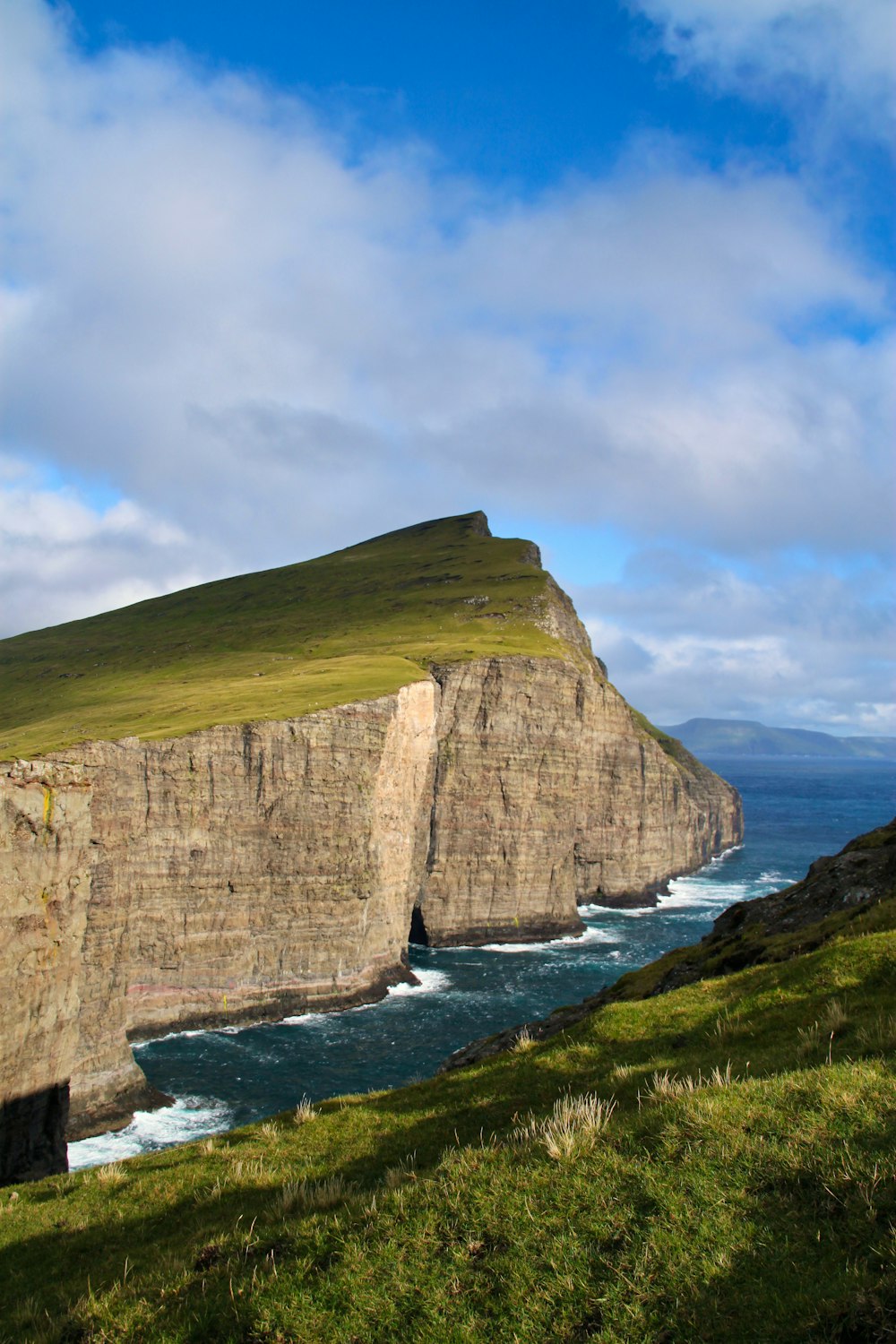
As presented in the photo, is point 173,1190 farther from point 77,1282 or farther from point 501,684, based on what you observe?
point 501,684

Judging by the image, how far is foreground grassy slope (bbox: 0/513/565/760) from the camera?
88375 mm

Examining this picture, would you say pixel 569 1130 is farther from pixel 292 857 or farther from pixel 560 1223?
pixel 292 857

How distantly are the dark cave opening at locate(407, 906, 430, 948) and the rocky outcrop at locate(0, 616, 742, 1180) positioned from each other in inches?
28.6

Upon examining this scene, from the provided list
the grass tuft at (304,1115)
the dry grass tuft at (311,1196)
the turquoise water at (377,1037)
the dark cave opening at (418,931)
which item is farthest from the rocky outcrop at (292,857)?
the dry grass tuft at (311,1196)

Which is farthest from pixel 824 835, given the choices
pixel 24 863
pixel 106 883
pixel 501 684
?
pixel 24 863

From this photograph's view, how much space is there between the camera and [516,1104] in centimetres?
1435

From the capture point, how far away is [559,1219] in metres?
8.65

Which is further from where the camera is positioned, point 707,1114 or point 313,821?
point 313,821

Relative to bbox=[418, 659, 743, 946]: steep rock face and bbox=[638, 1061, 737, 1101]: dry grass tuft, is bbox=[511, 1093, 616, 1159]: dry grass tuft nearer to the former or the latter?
bbox=[638, 1061, 737, 1101]: dry grass tuft

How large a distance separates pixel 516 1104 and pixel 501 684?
90.1 metres

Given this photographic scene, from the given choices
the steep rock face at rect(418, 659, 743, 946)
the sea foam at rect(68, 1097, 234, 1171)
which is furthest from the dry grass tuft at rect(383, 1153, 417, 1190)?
the steep rock face at rect(418, 659, 743, 946)

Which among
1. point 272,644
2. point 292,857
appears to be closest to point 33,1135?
point 292,857

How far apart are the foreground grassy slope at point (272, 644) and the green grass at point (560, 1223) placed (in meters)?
60.7

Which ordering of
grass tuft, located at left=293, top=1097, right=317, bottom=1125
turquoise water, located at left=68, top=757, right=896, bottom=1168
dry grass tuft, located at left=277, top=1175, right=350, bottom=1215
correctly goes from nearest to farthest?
dry grass tuft, located at left=277, top=1175, right=350, bottom=1215 → grass tuft, located at left=293, top=1097, right=317, bottom=1125 → turquoise water, located at left=68, top=757, right=896, bottom=1168
